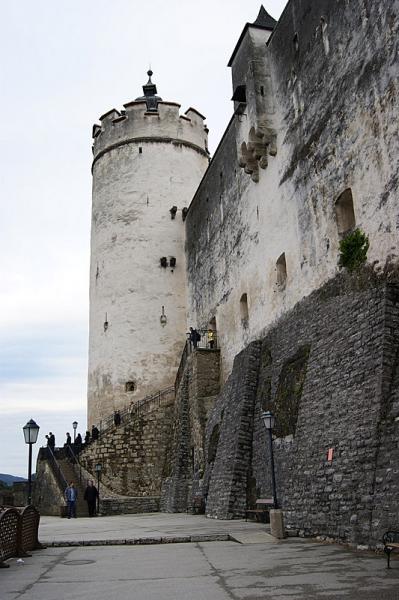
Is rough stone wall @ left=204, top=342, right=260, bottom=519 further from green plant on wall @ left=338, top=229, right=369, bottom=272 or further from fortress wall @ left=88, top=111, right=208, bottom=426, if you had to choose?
fortress wall @ left=88, top=111, right=208, bottom=426

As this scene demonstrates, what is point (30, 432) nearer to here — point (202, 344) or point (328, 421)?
point (328, 421)

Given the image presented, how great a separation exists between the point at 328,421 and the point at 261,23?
13.9 metres

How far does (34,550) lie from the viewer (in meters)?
10.1

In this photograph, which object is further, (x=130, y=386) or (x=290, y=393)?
(x=130, y=386)

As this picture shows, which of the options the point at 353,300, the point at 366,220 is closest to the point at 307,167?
the point at 366,220

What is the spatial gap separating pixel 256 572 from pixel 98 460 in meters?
18.0

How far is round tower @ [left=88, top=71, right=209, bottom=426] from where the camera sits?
2811 centimetres

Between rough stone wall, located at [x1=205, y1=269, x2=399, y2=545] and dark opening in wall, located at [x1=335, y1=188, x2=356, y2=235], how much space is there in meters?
1.20

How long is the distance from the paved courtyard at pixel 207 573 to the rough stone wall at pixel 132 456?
13757mm

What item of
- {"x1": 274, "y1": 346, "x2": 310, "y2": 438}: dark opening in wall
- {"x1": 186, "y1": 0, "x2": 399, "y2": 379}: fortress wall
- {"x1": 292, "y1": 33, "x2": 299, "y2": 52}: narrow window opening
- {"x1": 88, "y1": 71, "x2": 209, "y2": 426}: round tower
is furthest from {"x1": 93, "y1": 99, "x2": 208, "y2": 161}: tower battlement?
{"x1": 274, "y1": 346, "x2": 310, "y2": 438}: dark opening in wall

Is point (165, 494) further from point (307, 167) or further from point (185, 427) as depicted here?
point (307, 167)

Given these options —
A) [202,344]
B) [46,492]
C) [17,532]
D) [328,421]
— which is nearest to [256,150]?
[202,344]

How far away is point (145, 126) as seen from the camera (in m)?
31.0

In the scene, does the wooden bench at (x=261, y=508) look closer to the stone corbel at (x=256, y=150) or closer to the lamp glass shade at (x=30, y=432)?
the lamp glass shade at (x=30, y=432)
